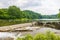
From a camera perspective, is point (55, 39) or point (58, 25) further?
point (58, 25)

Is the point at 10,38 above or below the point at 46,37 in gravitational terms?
below

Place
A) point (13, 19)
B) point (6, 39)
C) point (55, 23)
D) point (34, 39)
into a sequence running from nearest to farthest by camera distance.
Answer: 1. point (34, 39)
2. point (6, 39)
3. point (55, 23)
4. point (13, 19)

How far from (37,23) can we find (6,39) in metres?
3.94

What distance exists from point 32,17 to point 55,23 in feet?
7.69

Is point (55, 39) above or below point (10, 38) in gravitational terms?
above

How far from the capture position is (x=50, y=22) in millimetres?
8758

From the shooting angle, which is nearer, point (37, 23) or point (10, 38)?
point (10, 38)

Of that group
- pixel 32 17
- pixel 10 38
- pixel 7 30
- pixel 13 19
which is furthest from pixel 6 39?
pixel 32 17

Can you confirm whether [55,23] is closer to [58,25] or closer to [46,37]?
[58,25]

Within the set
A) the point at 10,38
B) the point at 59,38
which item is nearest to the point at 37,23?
the point at 10,38

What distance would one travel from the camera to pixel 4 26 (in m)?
8.69

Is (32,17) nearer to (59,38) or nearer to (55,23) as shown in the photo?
(55,23)

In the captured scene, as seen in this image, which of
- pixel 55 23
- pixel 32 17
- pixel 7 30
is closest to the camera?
pixel 7 30

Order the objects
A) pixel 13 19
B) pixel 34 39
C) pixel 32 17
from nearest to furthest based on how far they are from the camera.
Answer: pixel 34 39 → pixel 13 19 → pixel 32 17
